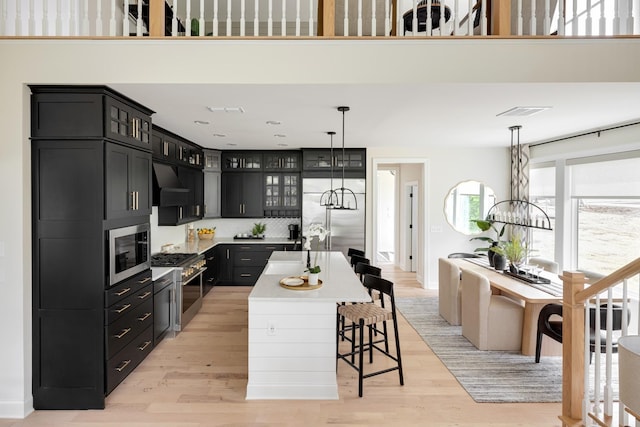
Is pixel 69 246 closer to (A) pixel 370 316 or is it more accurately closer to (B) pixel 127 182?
(B) pixel 127 182

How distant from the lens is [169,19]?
4398 mm

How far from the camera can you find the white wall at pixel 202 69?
277cm

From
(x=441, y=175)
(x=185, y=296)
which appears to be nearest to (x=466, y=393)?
(x=185, y=296)

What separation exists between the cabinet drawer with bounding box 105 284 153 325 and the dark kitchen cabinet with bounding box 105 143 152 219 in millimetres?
756

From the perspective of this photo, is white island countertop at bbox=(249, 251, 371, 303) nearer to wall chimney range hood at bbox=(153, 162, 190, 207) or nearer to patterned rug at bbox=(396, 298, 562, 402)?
patterned rug at bbox=(396, 298, 562, 402)

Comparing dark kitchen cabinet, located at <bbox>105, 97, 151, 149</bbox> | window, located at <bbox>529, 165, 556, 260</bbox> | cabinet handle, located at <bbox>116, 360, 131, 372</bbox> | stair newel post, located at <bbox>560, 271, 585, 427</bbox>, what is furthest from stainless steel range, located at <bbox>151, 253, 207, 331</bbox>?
window, located at <bbox>529, 165, 556, 260</bbox>

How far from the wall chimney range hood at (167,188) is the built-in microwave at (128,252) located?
3.31ft

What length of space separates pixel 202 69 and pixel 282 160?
3958 mm

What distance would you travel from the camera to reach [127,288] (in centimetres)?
323

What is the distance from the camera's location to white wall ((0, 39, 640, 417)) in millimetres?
2771

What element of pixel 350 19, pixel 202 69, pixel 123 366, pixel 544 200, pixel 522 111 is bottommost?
pixel 123 366

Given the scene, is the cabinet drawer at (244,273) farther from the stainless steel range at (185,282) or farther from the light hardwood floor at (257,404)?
the light hardwood floor at (257,404)

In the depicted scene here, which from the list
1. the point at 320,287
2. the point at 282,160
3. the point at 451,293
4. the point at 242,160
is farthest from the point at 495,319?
the point at 242,160

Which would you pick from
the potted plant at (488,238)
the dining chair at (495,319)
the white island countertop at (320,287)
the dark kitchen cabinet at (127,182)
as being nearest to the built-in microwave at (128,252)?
the dark kitchen cabinet at (127,182)
